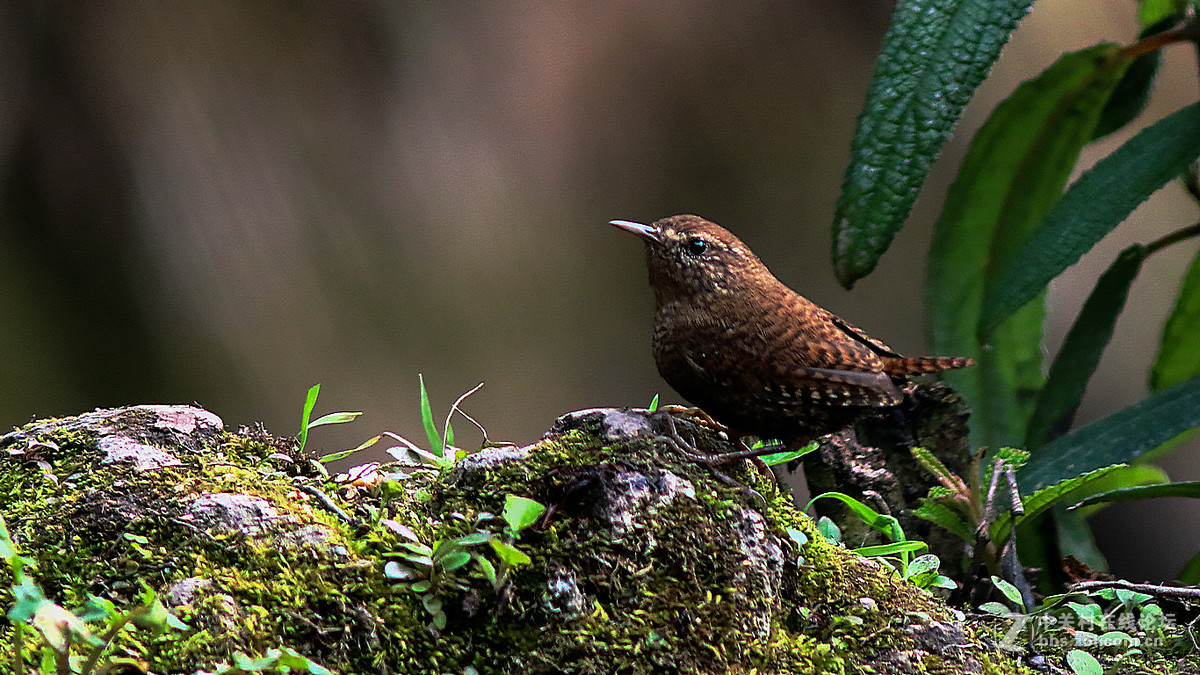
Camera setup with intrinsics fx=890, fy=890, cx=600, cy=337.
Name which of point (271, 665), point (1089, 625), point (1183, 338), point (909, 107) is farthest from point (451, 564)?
point (1183, 338)

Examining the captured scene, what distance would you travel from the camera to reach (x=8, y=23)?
3.18 metres

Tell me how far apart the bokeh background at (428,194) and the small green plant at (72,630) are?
2.54 metres

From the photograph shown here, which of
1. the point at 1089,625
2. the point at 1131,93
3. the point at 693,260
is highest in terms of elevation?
the point at 1131,93

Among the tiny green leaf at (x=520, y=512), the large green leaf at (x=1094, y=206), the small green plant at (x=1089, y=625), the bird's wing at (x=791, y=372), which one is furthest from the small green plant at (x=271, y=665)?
the large green leaf at (x=1094, y=206)

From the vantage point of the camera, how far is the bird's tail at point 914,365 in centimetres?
183

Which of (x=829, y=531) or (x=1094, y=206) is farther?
(x=1094, y=206)

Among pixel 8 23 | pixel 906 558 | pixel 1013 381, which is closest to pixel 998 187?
pixel 1013 381

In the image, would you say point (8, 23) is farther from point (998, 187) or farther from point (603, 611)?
point (998, 187)

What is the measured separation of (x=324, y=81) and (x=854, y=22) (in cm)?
265

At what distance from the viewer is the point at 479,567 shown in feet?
4.09

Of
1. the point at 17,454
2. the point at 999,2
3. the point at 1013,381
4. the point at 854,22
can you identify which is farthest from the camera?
the point at 854,22

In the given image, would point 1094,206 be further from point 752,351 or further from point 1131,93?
point 752,351

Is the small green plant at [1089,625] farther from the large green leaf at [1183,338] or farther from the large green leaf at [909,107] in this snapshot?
the large green leaf at [1183,338]

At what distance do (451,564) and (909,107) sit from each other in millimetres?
1684
